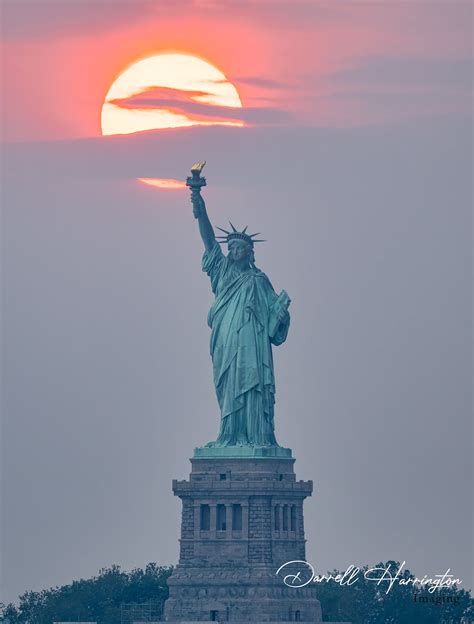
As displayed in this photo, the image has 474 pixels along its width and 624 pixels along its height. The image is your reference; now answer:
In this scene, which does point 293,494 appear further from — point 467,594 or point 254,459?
point 467,594

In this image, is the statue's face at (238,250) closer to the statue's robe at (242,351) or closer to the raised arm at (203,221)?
the statue's robe at (242,351)

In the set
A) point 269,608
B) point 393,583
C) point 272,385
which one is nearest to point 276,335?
point 272,385

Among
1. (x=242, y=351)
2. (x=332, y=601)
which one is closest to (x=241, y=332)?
(x=242, y=351)

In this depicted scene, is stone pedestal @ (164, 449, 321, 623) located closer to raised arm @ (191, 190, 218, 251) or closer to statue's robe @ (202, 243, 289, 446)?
statue's robe @ (202, 243, 289, 446)

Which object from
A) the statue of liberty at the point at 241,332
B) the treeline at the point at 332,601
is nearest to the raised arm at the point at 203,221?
the statue of liberty at the point at 241,332

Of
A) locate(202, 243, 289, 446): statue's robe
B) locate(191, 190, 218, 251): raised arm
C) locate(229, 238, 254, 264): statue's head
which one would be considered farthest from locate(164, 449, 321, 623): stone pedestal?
locate(191, 190, 218, 251): raised arm

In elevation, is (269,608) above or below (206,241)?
below
